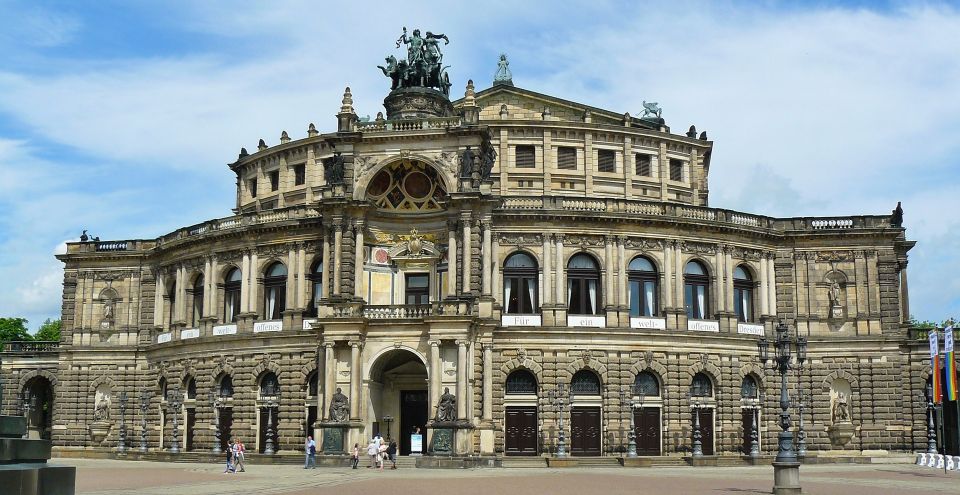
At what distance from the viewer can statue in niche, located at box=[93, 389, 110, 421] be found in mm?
72750

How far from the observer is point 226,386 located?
66250 millimetres

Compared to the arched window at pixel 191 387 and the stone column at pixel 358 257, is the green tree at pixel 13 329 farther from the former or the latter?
the stone column at pixel 358 257

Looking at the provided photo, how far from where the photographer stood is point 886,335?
64562 millimetres

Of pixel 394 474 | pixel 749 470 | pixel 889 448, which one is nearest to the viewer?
pixel 394 474

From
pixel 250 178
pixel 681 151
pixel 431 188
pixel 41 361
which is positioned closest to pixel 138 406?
pixel 41 361

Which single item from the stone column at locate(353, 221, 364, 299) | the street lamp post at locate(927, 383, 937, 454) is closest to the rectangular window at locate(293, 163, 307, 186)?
the stone column at locate(353, 221, 364, 299)

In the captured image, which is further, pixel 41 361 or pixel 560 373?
pixel 41 361

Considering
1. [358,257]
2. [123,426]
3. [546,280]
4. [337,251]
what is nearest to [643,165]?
[546,280]

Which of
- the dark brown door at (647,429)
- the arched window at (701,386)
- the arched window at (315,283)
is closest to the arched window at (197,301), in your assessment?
the arched window at (315,283)

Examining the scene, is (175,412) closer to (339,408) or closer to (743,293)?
(339,408)

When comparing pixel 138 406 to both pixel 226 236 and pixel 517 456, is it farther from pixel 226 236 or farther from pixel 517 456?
pixel 517 456

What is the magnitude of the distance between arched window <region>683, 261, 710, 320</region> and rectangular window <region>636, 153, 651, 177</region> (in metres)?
9.26

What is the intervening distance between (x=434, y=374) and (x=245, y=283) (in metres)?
16.0

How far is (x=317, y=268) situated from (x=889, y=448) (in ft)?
115
